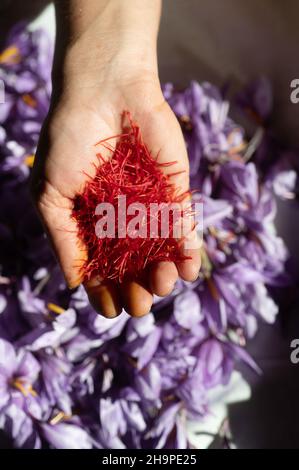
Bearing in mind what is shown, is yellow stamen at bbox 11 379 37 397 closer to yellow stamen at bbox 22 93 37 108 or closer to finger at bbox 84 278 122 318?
finger at bbox 84 278 122 318

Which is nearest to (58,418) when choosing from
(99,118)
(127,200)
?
(127,200)

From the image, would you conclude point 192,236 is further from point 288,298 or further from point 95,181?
point 288,298

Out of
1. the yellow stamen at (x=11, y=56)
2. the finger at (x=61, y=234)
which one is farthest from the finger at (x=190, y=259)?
the yellow stamen at (x=11, y=56)

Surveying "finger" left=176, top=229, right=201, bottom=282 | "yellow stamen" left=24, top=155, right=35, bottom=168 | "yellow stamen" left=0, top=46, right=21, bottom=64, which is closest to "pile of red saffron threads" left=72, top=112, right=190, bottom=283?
"finger" left=176, top=229, right=201, bottom=282

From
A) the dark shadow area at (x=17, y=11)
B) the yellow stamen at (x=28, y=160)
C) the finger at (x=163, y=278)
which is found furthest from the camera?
the dark shadow area at (x=17, y=11)

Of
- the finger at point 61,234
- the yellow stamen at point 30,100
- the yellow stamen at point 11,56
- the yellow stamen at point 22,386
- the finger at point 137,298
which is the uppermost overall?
the yellow stamen at point 11,56

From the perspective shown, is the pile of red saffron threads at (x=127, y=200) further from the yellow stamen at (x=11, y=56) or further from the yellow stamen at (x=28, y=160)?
the yellow stamen at (x=11, y=56)
